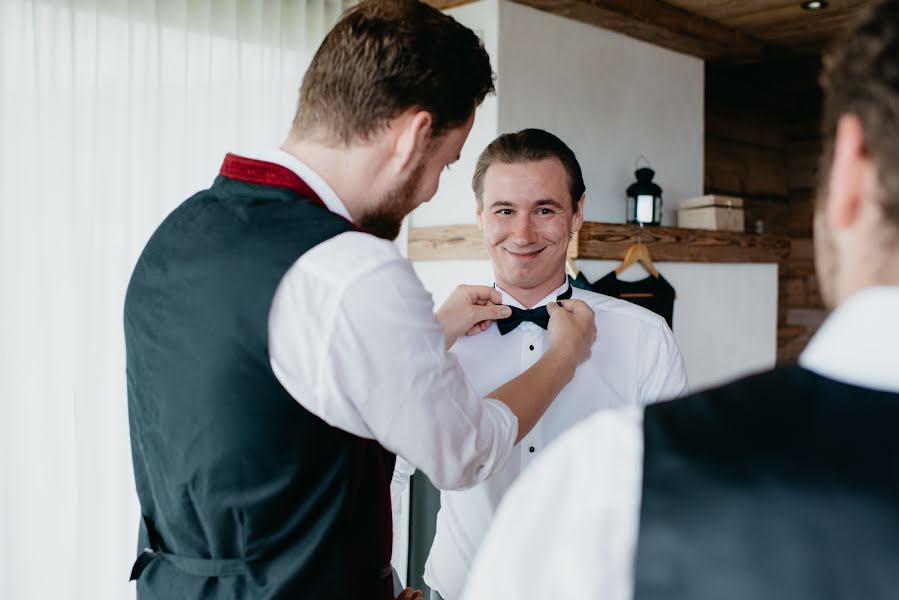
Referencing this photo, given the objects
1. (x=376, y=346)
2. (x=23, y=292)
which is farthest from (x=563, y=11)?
(x=376, y=346)

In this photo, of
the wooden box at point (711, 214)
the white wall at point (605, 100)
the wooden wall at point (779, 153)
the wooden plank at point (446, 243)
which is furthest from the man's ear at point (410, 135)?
the wooden wall at point (779, 153)

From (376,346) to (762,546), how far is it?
23.7 inches

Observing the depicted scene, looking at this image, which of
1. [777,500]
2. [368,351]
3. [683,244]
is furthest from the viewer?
[683,244]

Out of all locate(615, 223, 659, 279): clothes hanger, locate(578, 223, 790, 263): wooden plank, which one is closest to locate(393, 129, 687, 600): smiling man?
locate(578, 223, 790, 263): wooden plank

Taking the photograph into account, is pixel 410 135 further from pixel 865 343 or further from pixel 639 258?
pixel 639 258

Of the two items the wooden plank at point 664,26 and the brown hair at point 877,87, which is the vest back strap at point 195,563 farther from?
the wooden plank at point 664,26

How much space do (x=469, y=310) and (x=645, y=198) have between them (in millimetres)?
2246

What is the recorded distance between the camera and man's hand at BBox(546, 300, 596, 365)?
1.40 meters

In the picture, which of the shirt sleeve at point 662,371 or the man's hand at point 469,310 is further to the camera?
the shirt sleeve at point 662,371

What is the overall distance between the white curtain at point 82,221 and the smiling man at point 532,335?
1.45m

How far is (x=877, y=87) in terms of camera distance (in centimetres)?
52

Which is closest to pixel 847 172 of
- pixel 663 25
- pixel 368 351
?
pixel 368 351

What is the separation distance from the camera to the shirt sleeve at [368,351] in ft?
3.29

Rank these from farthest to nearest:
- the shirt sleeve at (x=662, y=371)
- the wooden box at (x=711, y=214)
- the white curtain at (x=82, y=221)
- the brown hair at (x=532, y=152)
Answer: the wooden box at (x=711, y=214)
the white curtain at (x=82, y=221)
the brown hair at (x=532, y=152)
the shirt sleeve at (x=662, y=371)
